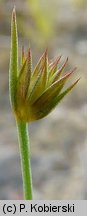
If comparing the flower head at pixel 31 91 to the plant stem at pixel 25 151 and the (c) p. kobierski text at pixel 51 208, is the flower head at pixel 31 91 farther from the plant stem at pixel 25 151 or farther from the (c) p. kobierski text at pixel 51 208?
the (c) p. kobierski text at pixel 51 208

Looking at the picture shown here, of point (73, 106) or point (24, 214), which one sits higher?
point (24, 214)

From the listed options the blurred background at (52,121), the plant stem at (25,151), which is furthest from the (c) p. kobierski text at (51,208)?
the blurred background at (52,121)

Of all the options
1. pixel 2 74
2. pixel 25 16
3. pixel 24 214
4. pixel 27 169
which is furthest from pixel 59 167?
pixel 27 169

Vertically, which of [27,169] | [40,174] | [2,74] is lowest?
[40,174]

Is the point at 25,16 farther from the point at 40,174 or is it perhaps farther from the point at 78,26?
the point at 40,174

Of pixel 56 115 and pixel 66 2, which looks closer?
pixel 56 115

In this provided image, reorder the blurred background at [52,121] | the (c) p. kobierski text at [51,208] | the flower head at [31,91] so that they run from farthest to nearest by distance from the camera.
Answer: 1. the blurred background at [52,121]
2. the (c) p. kobierski text at [51,208]
3. the flower head at [31,91]

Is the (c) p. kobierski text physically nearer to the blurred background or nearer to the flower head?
the flower head

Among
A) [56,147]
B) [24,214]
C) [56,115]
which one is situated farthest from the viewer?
[56,115]

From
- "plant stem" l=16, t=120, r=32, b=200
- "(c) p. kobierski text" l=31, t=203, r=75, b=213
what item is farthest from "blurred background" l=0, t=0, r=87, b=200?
"plant stem" l=16, t=120, r=32, b=200
